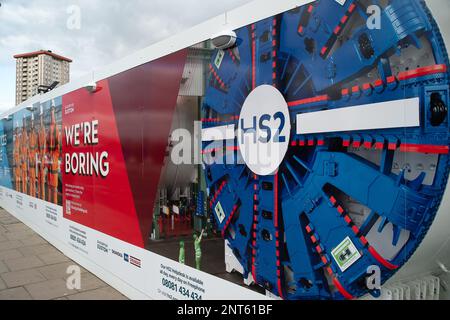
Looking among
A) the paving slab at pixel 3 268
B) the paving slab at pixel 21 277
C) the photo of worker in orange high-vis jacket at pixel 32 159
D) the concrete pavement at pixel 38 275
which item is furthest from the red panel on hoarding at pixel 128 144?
the photo of worker in orange high-vis jacket at pixel 32 159

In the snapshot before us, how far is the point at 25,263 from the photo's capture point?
19.7ft

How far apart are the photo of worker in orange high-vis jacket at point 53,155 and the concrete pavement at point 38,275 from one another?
92 centimetres

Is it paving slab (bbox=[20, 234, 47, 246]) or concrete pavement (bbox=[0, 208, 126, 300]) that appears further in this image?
paving slab (bbox=[20, 234, 47, 246])

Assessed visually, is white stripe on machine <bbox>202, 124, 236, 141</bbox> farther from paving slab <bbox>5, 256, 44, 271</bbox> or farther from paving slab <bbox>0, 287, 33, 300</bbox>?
paving slab <bbox>5, 256, 44, 271</bbox>

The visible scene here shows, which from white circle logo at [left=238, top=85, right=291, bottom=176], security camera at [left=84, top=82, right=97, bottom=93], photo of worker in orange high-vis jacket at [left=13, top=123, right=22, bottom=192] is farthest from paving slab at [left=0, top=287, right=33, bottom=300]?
photo of worker in orange high-vis jacket at [left=13, top=123, right=22, bottom=192]

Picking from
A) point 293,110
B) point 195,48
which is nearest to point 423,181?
point 293,110

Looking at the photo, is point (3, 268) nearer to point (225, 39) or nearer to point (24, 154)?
point (24, 154)

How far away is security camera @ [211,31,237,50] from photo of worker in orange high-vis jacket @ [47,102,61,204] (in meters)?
4.29

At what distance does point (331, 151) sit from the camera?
202 centimetres

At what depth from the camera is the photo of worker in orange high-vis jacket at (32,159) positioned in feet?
25.5

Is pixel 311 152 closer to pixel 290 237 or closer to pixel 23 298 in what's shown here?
pixel 290 237

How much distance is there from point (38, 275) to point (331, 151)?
15.6ft

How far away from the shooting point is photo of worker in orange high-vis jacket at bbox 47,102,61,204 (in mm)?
6332

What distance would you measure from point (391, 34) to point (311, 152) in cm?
68
